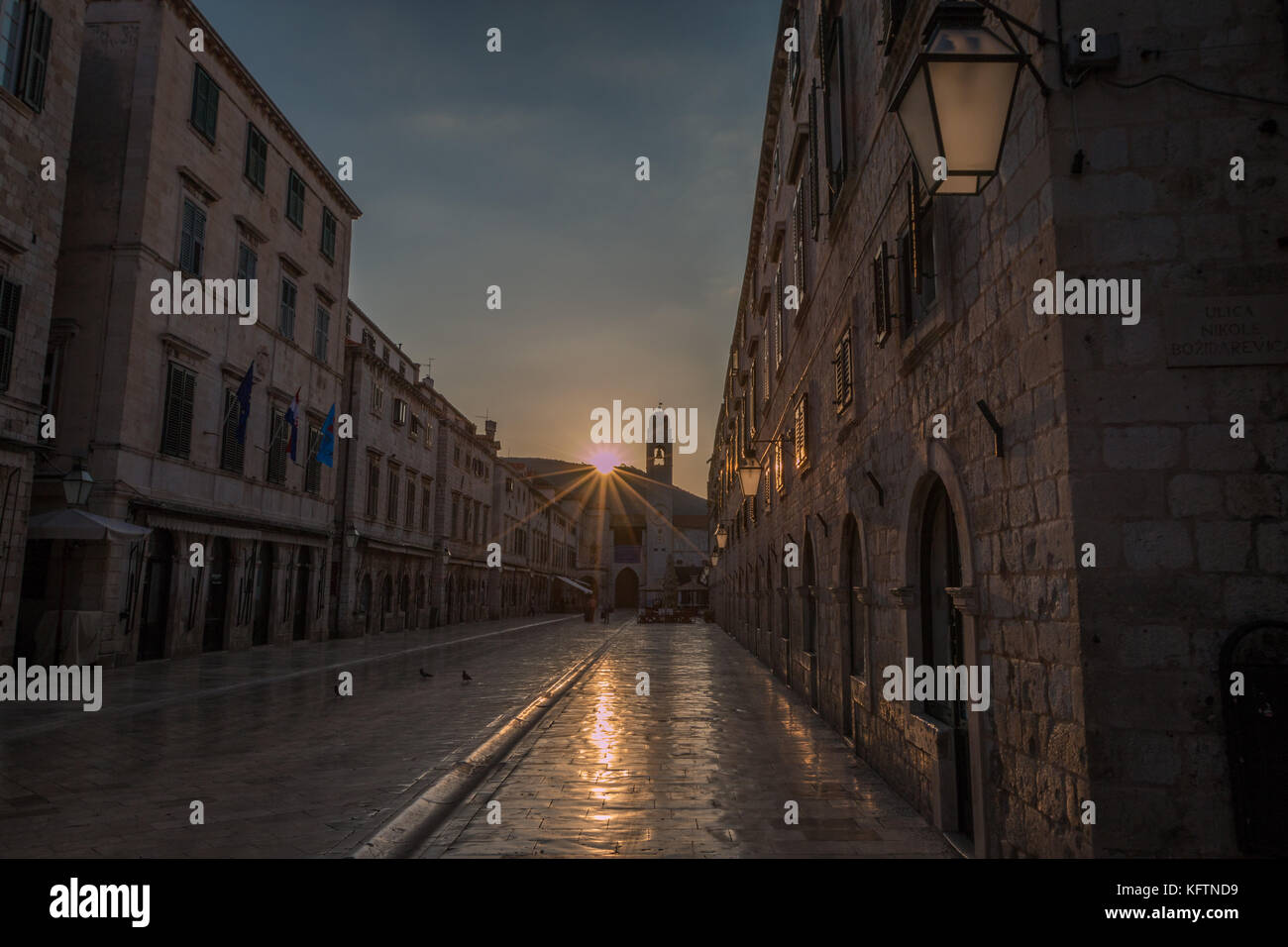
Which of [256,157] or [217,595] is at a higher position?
[256,157]

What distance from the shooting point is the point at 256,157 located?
2106cm

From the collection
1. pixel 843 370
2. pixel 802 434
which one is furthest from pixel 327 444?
pixel 843 370

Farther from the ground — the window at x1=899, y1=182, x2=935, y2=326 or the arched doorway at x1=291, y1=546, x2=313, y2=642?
the window at x1=899, y1=182, x2=935, y2=326

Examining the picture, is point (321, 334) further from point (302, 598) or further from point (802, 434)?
point (802, 434)

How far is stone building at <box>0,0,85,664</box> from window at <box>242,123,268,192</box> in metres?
6.23

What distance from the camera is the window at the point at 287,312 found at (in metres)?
22.4

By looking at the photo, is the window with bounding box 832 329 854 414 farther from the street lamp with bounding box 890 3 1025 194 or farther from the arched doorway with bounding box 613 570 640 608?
the arched doorway with bounding box 613 570 640 608

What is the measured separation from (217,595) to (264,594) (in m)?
2.26

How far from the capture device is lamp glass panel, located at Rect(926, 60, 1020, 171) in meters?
3.83

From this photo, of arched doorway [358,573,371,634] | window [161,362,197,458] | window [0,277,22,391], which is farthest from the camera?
arched doorway [358,573,371,634]

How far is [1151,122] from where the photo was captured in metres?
4.00

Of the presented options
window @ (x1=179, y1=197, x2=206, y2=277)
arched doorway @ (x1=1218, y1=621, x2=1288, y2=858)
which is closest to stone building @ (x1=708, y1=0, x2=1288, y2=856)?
arched doorway @ (x1=1218, y1=621, x2=1288, y2=858)

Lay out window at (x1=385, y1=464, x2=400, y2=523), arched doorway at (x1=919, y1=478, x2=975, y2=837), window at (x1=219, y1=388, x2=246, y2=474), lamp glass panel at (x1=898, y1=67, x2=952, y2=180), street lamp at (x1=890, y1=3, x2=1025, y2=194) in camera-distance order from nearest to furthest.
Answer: street lamp at (x1=890, y1=3, x2=1025, y2=194)
lamp glass panel at (x1=898, y1=67, x2=952, y2=180)
arched doorway at (x1=919, y1=478, x2=975, y2=837)
window at (x1=219, y1=388, x2=246, y2=474)
window at (x1=385, y1=464, x2=400, y2=523)

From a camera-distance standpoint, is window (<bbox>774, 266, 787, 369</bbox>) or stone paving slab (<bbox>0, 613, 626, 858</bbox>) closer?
stone paving slab (<bbox>0, 613, 626, 858</bbox>)
